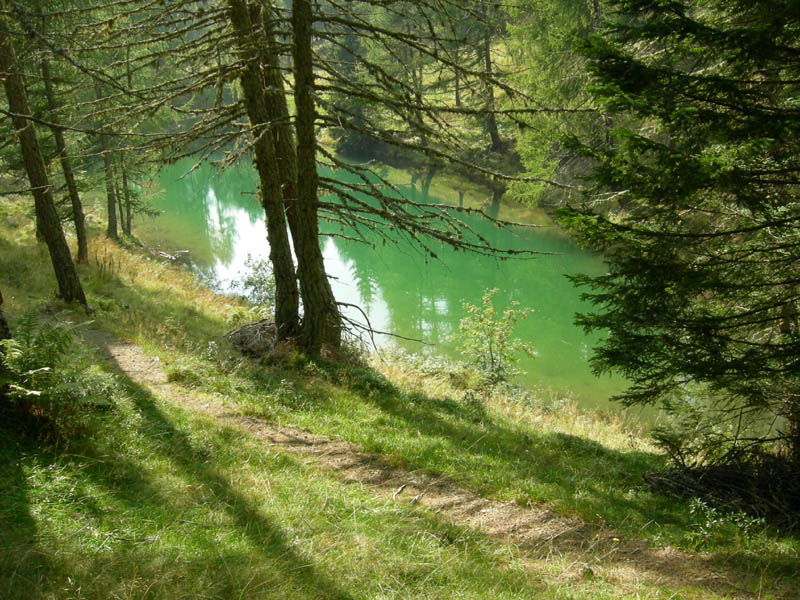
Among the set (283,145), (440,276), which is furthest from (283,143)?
(440,276)

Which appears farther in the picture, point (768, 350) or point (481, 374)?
point (481, 374)

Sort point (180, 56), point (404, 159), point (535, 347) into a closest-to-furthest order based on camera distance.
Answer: point (180, 56) < point (535, 347) < point (404, 159)

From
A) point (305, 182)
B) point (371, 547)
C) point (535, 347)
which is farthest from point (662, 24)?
point (535, 347)

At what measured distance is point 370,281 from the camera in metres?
23.5

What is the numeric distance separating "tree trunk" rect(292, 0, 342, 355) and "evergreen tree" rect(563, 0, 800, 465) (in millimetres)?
4522

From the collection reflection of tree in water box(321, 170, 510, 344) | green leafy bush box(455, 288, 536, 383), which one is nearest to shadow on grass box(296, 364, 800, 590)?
green leafy bush box(455, 288, 536, 383)

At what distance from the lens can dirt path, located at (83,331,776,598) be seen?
3.91 metres

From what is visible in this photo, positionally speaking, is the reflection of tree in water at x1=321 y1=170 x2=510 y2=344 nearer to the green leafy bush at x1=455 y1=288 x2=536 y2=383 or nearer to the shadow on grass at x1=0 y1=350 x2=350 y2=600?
the green leafy bush at x1=455 y1=288 x2=536 y2=383

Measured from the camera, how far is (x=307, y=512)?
4.15 metres

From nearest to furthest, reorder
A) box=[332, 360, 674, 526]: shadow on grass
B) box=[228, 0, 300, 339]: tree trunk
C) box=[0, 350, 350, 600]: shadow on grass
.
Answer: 1. box=[0, 350, 350, 600]: shadow on grass
2. box=[332, 360, 674, 526]: shadow on grass
3. box=[228, 0, 300, 339]: tree trunk

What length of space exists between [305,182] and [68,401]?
5083 mm

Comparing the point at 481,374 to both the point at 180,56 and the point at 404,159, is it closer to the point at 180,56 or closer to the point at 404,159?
the point at 180,56

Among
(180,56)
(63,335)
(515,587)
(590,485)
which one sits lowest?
(590,485)

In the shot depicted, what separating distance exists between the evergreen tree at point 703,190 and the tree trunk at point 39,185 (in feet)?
31.1
